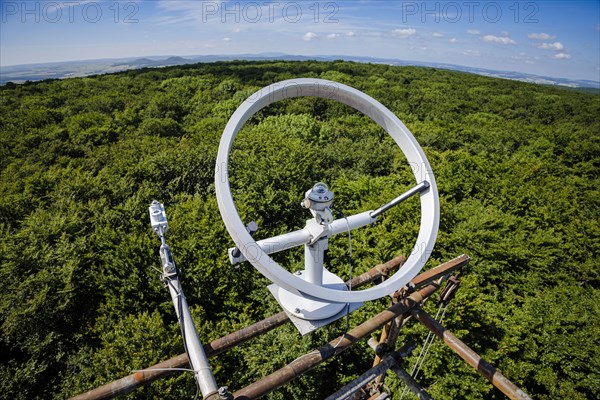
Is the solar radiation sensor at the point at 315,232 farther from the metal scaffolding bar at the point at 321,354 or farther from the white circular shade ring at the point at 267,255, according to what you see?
the metal scaffolding bar at the point at 321,354

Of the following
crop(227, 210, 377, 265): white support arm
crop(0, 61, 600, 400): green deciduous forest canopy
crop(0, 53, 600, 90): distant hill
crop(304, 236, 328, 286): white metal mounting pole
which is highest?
crop(0, 53, 600, 90): distant hill

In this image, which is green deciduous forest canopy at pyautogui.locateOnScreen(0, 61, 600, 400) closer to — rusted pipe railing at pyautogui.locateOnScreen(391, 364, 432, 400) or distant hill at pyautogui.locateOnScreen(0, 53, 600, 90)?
rusted pipe railing at pyautogui.locateOnScreen(391, 364, 432, 400)

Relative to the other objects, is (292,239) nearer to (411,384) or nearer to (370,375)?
(370,375)

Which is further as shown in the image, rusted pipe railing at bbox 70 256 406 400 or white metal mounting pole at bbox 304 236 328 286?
white metal mounting pole at bbox 304 236 328 286

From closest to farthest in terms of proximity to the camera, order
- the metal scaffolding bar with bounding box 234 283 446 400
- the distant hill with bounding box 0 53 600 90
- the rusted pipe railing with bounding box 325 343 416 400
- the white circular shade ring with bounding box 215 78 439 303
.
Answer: the white circular shade ring with bounding box 215 78 439 303 < the metal scaffolding bar with bounding box 234 283 446 400 < the rusted pipe railing with bounding box 325 343 416 400 < the distant hill with bounding box 0 53 600 90

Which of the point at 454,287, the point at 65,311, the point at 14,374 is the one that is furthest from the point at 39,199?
the point at 454,287

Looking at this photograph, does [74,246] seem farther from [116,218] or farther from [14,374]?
[14,374]

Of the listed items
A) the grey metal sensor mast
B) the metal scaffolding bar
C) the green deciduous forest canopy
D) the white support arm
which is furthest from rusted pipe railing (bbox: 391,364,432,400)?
the green deciduous forest canopy

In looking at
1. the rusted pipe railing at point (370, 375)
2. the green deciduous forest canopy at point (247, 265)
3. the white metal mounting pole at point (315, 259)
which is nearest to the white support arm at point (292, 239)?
the white metal mounting pole at point (315, 259)
